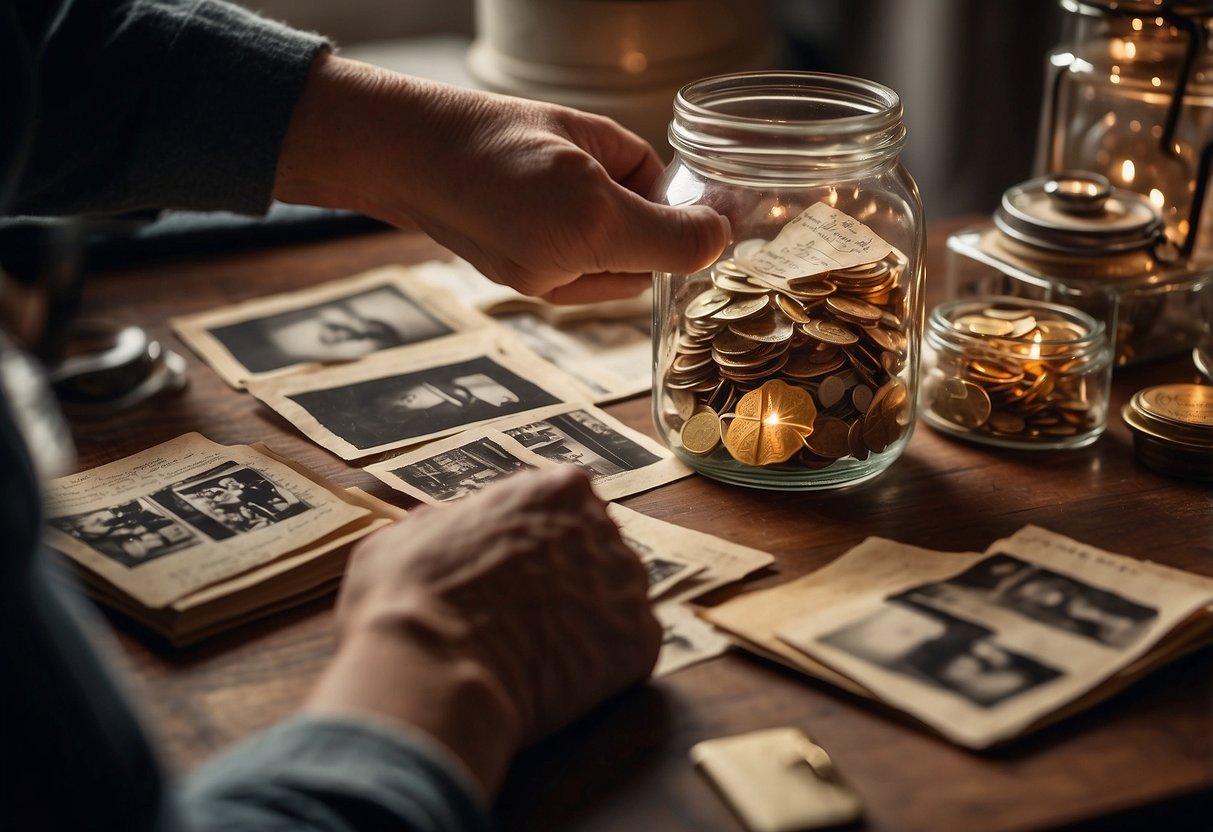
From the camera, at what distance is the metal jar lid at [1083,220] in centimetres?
138

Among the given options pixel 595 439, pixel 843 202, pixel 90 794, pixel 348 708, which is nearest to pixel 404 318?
pixel 595 439

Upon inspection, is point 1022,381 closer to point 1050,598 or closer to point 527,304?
point 1050,598

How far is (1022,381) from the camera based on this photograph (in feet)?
4.12

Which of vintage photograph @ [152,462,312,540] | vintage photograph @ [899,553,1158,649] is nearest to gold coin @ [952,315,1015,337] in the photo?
vintage photograph @ [899,553,1158,649]

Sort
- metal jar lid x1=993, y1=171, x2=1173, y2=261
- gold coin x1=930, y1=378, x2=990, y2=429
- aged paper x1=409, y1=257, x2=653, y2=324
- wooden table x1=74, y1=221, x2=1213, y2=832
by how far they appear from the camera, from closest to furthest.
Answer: wooden table x1=74, y1=221, x2=1213, y2=832 < gold coin x1=930, y1=378, x2=990, y2=429 < metal jar lid x1=993, y1=171, x2=1173, y2=261 < aged paper x1=409, y1=257, x2=653, y2=324

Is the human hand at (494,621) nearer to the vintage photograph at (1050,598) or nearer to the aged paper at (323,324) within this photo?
the vintage photograph at (1050,598)

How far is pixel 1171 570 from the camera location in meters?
1.02

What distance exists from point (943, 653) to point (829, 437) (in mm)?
280

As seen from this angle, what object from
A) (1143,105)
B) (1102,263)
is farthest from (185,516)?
(1143,105)

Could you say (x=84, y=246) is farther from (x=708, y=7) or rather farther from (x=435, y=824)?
(x=435, y=824)

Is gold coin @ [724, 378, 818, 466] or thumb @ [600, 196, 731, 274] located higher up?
thumb @ [600, 196, 731, 274]

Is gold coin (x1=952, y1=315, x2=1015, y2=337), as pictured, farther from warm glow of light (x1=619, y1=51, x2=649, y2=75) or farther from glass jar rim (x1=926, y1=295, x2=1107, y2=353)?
warm glow of light (x1=619, y1=51, x2=649, y2=75)

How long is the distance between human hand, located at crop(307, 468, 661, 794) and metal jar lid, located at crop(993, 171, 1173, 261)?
2.37ft

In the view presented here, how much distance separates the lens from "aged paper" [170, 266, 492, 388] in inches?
58.3
